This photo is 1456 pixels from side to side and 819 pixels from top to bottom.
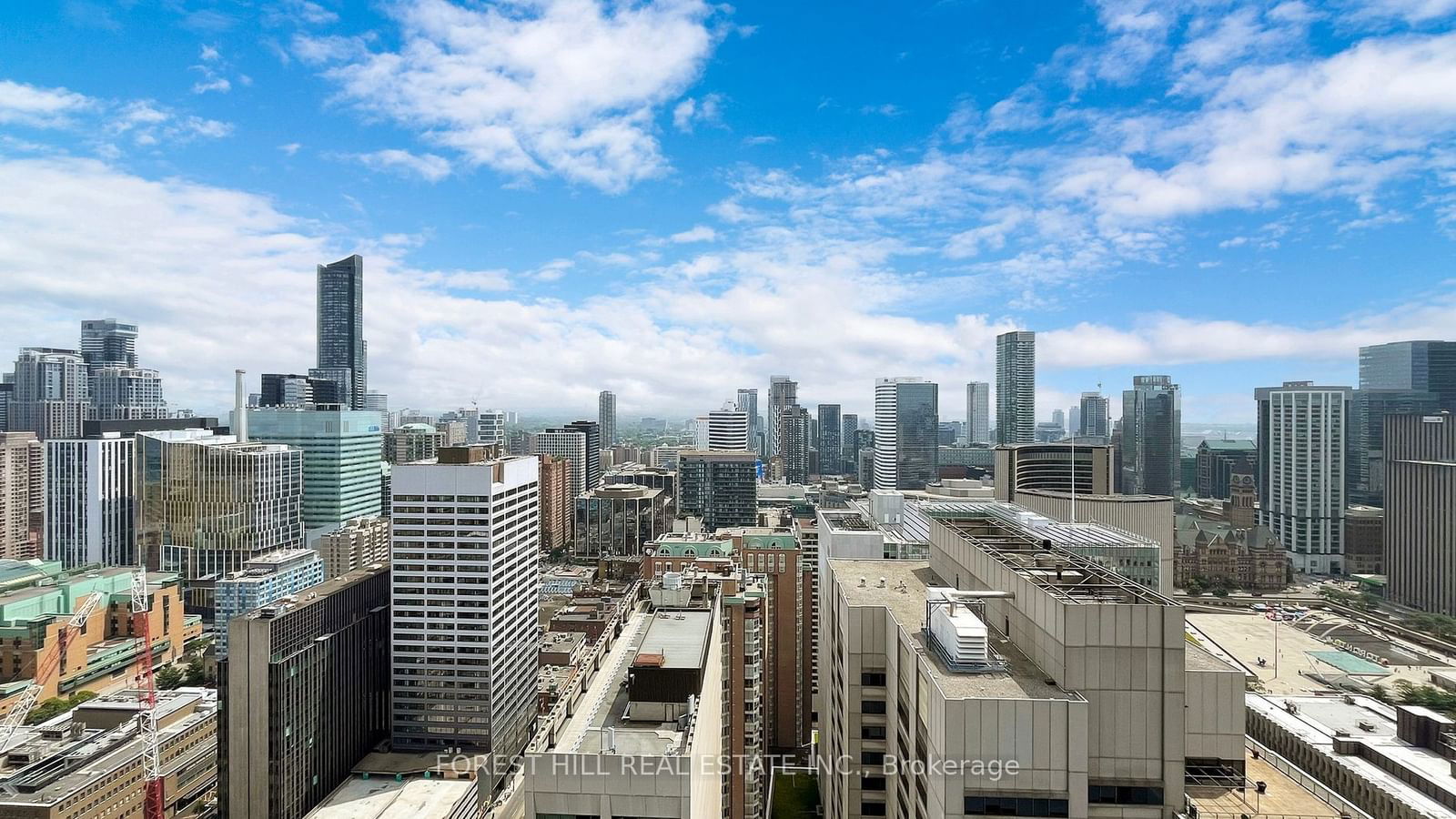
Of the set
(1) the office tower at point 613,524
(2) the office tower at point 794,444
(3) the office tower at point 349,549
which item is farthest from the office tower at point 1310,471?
(3) the office tower at point 349,549

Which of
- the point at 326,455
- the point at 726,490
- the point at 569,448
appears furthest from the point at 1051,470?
the point at 569,448

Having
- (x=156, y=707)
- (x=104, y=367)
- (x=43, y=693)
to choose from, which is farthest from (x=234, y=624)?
(x=104, y=367)

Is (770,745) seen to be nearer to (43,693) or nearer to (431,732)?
(431,732)

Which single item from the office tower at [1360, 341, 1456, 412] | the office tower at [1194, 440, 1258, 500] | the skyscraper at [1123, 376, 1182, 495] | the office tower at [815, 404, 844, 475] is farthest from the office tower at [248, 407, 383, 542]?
the office tower at [1360, 341, 1456, 412]

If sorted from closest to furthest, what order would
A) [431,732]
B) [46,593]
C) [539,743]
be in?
[539,743]
[431,732]
[46,593]

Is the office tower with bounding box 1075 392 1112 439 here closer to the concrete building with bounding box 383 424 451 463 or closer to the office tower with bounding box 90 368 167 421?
the concrete building with bounding box 383 424 451 463

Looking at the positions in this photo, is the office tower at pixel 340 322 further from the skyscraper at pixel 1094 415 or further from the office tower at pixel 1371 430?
the office tower at pixel 1371 430

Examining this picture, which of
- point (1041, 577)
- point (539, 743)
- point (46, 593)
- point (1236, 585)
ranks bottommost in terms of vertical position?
point (1236, 585)
